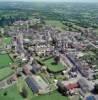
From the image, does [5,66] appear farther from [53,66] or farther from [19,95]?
[19,95]

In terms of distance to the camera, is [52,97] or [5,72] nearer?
[52,97]

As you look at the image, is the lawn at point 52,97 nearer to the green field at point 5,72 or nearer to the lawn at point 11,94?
the lawn at point 11,94

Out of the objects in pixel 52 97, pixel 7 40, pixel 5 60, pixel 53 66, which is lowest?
pixel 7 40

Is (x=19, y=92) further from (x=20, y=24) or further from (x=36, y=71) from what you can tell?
(x=20, y=24)

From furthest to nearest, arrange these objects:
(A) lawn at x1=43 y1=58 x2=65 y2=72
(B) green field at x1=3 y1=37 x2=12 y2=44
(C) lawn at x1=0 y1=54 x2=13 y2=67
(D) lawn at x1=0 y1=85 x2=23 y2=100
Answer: (B) green field at x1=3 y1=37 x2=12 y2=44, (C) lawn at x1=0 y1=54 x2=13 y2=67, (A) lawn at x1=43 y1=58 x2=65 y2=72, (D) lawn at x1=0 y1=85 x2=23 y2=100

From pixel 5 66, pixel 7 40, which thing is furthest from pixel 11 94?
pixel 7 40

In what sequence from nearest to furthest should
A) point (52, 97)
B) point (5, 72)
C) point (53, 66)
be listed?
point (52, 97)
point (5, 72)
point (53, 66)

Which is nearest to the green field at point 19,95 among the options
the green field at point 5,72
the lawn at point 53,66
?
the green field at point 5,72

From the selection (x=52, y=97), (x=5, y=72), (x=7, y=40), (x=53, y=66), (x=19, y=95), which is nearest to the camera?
(x=52, y=97)

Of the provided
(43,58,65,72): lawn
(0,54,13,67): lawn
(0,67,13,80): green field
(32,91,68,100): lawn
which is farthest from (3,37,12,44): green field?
(32,91,68,100): lawn

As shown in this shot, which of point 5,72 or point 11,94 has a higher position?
point 5,72

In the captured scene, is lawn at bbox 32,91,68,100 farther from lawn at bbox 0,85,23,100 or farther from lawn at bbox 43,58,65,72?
lawn at bbox 43,58,65,72
